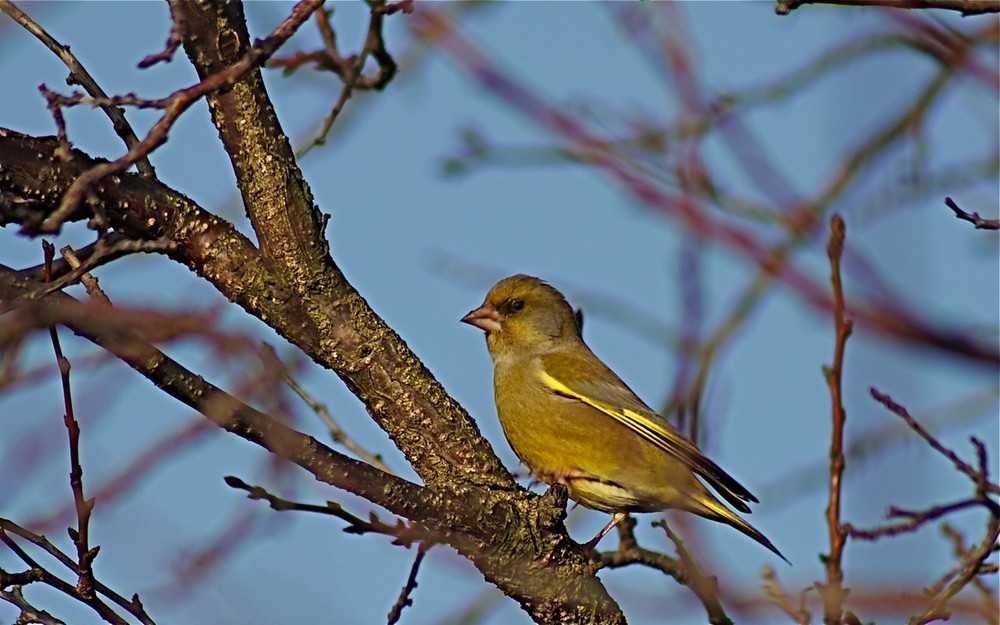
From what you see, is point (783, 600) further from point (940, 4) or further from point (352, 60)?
point (352, 60)

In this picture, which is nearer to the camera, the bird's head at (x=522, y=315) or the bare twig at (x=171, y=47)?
the bare twig at (x=171, y=47)

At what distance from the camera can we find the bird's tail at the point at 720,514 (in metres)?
5.29

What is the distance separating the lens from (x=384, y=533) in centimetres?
279

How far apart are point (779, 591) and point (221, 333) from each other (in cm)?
221

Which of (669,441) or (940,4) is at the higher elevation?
(669,441)

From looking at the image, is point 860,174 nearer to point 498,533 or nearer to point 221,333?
point 498,533

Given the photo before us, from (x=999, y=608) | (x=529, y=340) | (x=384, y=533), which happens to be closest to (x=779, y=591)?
(x=999, y=608)

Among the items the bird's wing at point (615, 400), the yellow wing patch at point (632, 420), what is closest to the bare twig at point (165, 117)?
the bird's wing at point (615, 400)

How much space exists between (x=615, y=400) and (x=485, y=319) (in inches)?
37.1

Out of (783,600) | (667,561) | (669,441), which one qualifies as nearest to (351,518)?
(783,600)

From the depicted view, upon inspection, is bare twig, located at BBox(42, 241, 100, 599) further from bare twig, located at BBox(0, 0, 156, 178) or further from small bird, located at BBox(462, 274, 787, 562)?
small bird, located at BBox(462, 274, 787, 562)

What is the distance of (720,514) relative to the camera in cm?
545

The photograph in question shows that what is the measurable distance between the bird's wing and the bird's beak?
1.25ft

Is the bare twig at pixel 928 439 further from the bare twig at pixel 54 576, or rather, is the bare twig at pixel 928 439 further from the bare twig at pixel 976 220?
the bare twig at pixel 54 576
